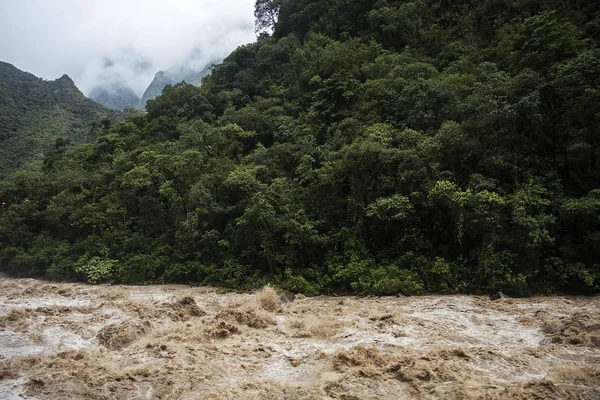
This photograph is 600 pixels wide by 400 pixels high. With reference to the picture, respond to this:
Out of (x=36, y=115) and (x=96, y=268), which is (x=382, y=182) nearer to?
(x=96, y=268)

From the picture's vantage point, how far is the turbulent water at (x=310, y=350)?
6621 millimetres

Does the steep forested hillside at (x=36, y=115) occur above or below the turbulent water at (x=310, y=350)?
above

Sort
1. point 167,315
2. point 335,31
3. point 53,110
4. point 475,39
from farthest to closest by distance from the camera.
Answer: point 53,110
point 335,31
point 475,39
point 167,315

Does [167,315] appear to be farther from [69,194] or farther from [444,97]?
[69,194]

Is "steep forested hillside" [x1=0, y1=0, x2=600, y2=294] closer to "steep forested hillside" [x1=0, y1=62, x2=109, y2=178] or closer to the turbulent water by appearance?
the turbulent water

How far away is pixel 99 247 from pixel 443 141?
18526mm

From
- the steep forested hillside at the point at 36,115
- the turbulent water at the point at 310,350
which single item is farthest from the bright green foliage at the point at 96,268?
the steep forested hillside at the point at 36,115

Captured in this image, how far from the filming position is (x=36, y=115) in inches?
1997

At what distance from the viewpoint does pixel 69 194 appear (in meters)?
22.2

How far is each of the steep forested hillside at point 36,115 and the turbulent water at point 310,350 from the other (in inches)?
1319

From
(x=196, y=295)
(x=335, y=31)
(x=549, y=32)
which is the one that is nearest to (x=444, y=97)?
(x=549, y=32)

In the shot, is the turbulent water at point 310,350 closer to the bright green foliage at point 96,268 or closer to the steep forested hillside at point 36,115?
the bright green foliage at point 96,268

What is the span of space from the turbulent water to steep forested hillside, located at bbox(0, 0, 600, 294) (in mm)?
2030

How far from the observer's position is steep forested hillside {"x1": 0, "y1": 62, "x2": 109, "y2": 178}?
4138cm
